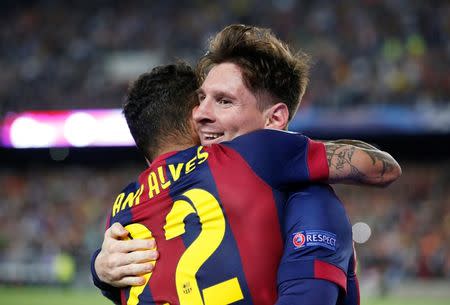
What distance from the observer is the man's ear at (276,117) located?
116 inches

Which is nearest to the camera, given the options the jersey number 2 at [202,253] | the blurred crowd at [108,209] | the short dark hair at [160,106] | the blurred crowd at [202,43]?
the jersey number 2 at [202,253]

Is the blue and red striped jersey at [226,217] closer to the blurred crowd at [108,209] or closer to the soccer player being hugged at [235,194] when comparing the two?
the soccer player being hugged at [235,194]

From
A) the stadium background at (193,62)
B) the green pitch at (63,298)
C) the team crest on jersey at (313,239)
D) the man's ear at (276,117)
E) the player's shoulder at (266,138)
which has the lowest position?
the team crest on jersey at (313,239)

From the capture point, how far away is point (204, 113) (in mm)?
2863

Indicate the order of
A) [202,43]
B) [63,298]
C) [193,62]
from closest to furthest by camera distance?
[63,298]
[193,62]
[202,43]

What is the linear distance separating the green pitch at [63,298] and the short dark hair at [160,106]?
38.1 ft

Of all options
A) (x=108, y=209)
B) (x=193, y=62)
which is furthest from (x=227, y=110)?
(x=108, y=209)

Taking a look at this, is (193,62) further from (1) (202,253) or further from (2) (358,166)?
(1) (202,253)

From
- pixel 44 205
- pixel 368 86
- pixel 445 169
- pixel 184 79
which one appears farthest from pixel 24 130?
pixel 184 79

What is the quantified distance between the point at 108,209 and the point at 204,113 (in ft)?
57.0

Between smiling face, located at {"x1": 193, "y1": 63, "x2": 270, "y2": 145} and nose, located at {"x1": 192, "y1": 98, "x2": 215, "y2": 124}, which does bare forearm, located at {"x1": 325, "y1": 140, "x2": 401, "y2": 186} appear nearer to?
smiling face, located at {"x1": 193, "y1": 63, "x2": 270, "y2": 145}

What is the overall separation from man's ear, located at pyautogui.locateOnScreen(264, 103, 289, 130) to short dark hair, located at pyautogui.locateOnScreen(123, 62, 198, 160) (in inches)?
12.0

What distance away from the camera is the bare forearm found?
2.69 meters

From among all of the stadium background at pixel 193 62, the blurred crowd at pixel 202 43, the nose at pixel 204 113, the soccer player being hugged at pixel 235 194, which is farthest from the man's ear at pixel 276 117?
the blurred crowd at pixel 202 43
